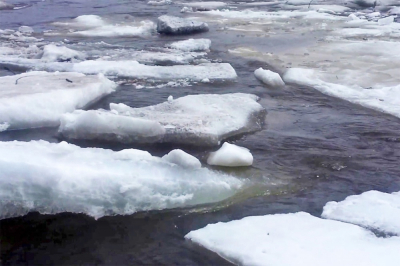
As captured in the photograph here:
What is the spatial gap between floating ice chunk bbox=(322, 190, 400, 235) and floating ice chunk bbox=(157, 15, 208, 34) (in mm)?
7357

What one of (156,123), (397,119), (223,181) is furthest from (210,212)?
(397,119)

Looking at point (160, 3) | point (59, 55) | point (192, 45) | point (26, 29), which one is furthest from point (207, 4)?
point (59, 55)

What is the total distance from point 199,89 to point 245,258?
363 centimetres

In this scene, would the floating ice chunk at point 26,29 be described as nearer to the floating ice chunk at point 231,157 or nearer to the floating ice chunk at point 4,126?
the floating ice chunk at point 4,126

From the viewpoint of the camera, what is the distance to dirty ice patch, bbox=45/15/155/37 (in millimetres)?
10133

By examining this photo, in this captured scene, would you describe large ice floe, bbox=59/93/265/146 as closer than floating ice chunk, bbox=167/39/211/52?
Yes

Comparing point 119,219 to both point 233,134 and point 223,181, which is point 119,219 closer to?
point 223,181

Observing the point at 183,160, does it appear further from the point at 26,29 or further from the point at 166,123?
the point at 26,29

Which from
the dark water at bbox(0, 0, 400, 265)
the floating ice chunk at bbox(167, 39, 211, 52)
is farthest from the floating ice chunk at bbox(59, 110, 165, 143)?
the floating ice chunk at bbox(167, 39, 211, 52)

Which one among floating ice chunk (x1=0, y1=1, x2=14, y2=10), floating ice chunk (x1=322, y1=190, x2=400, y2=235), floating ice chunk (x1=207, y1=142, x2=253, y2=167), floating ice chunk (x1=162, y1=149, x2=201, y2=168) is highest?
floating ice chunk (x1=162, y1=149, x2=201, y2=168)

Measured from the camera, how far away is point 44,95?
518cm

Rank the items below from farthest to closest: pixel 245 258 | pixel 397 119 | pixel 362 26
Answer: pixel 362 26 < pixel 397 119 < pixel 245 258

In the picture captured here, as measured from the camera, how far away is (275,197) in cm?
362

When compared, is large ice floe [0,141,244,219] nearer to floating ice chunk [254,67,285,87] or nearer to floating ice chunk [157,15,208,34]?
floating ice chunk [254,67,285,87]
